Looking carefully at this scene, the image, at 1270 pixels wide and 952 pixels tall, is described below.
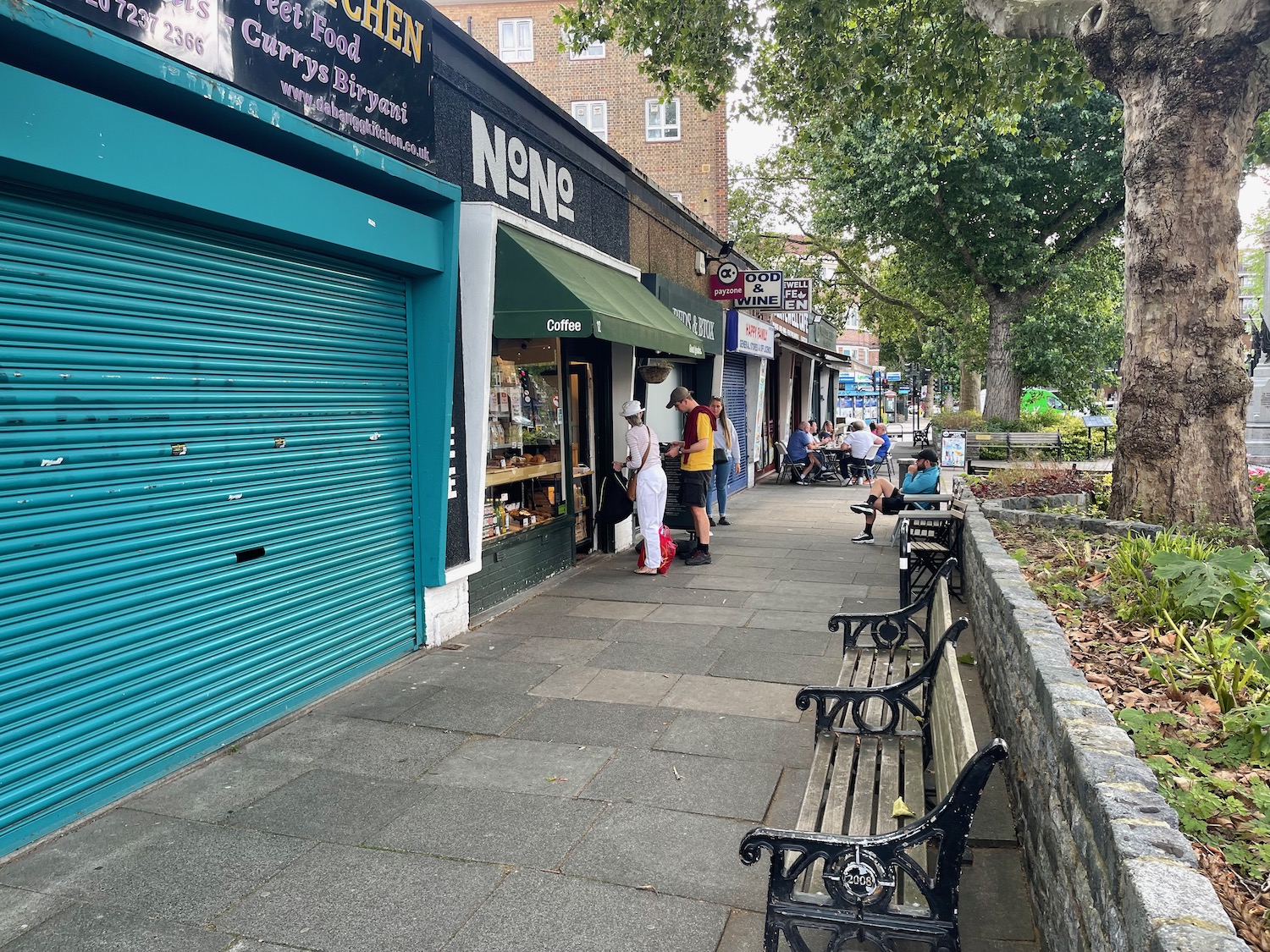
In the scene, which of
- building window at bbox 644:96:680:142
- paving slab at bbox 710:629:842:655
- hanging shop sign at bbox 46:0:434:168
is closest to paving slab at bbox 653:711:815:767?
paving slab at bbox 710:629:842:655

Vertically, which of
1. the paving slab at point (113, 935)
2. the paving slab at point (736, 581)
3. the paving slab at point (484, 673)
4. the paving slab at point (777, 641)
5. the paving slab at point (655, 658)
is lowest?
the paving slab at point (113, 935)

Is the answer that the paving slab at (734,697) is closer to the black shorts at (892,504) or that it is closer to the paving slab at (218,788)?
the paving slab at (218,788)

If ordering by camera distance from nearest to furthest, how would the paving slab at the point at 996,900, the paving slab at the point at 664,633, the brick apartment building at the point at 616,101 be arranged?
the paving slab at the point at 996,900 → the paving slab at the point at 664,633 → the brick apartment building at the point at 616,101

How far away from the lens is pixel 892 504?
10.1m

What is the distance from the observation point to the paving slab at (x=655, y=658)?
5801mm

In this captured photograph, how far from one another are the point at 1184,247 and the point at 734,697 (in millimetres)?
4375

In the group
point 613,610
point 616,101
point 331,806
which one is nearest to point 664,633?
point 613,610

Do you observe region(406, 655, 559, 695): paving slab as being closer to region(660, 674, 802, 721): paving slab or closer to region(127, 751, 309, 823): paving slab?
region(660, 674, 802, 721): paving slab

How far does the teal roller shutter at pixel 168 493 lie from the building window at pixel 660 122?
25259 millimetres

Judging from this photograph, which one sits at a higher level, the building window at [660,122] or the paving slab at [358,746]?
the building window at [660,122]

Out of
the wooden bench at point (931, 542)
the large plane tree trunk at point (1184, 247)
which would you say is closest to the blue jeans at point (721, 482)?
the wooden bench at point (931, 542)

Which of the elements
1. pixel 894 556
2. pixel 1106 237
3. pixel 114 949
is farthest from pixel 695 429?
pixel 1106 237

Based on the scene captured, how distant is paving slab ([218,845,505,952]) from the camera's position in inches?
114

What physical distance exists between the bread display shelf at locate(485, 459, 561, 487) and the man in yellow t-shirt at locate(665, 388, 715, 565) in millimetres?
1443
